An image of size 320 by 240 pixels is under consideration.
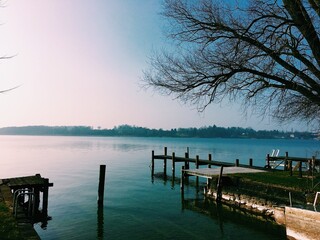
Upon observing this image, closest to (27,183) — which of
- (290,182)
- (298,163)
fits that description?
(290,182)

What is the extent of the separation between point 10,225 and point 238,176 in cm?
1585

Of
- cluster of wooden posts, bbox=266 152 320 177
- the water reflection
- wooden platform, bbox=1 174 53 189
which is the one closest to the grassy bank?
cluster of wooden posts, bbox=266 152 320 177

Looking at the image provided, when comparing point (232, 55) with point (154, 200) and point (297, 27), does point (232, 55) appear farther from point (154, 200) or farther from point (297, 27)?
point (154, 200)

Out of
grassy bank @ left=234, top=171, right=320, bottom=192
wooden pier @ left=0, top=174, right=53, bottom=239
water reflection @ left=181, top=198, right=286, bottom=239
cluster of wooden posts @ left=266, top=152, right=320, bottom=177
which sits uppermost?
cluster of wooden posts @ left=266, top=152, right=320, bottom=177

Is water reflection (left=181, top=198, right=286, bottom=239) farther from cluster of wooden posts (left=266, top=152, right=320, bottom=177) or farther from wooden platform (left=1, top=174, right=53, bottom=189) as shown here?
wooden platform (left=1, top=174, right=53, bottom=189)

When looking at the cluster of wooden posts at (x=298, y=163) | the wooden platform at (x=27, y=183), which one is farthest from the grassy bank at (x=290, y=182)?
the wooden platform at (x=27, y=183)

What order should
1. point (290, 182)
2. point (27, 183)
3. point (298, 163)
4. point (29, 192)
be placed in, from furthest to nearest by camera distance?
point (298, 163) < point (290, 182) < point (27, 183) < point (29, 192)

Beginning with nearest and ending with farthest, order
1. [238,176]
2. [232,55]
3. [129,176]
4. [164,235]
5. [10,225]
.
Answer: [10,225] < [232,55] < [164,235] < [238,176] < [129,176]

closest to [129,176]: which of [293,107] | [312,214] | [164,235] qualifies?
[164,235]

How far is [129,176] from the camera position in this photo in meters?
39.2

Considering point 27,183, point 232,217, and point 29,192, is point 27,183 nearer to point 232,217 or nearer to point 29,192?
point 29,192

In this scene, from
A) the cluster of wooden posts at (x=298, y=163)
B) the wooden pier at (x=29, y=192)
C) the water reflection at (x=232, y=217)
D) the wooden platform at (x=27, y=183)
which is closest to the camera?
the wooden pier at (x=29, y=192)

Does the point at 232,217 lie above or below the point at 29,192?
below

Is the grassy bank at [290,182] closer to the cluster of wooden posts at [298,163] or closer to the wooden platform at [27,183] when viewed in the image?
the cluster of wooden posts at [298,163]
